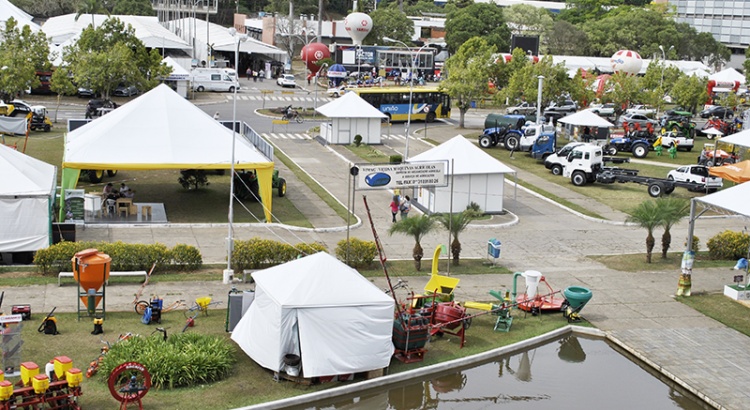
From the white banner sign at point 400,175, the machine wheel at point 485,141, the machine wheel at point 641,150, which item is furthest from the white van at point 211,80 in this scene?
the white banner sign at point 400,175

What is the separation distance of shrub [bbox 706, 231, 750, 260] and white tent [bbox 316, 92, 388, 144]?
25123 mm

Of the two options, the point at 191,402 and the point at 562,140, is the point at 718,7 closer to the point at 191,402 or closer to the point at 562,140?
the point at 562,140

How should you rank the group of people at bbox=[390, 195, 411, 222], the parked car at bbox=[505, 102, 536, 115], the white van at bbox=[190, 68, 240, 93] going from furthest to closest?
the white van at bbox=[190, 68, 240, 93]
the parked car at bbox=[505, 102, 536, 115]
the group of people at bbox=[390, 195, 411, 222]

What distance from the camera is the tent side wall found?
86.5 ft

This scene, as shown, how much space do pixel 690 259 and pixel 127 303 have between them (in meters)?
15.6

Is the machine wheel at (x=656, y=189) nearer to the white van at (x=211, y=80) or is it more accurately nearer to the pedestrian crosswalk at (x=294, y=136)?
the pedestrian crosswalk at (x=294, y=136)

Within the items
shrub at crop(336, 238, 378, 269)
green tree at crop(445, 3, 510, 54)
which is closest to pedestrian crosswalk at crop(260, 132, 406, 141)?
shrub at crop(336, 238, 378, 269)

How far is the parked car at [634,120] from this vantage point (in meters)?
60.6

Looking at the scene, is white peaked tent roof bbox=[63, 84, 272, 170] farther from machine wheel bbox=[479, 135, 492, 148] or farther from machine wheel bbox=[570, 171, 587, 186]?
machine wheel bbox=[479, 135, 492, 148]

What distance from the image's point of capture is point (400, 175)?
2770cm

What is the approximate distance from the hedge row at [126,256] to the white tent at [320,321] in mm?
6889

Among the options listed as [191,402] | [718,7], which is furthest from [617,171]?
[718,7]

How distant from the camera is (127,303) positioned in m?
23.2

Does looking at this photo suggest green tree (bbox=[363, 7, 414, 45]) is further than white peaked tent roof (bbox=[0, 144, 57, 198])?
Yes
